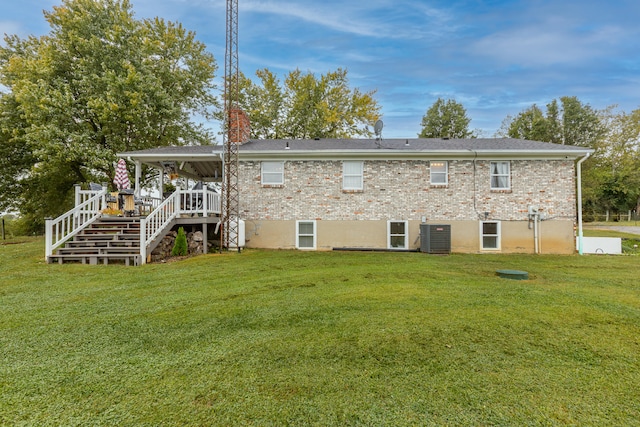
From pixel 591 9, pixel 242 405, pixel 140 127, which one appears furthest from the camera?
pixel 140 127

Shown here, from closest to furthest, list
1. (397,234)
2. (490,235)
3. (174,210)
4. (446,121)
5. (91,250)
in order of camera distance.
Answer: (91,250) → (174,210) → (490,235) → (397,234) → (446,121)

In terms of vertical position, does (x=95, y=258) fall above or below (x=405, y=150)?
below

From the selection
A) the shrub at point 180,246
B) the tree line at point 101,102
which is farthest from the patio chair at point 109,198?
the tree line at point 101,102

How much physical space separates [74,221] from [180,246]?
9.88ft

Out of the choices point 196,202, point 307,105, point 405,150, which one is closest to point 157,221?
point 196,202

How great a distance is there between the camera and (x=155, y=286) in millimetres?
5777

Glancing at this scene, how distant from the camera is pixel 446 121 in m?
35.4

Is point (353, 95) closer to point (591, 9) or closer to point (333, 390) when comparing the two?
point (591, 9)

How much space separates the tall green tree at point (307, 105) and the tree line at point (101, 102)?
3.8 inches

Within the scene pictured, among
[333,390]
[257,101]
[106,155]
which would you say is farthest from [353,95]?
[333,390]

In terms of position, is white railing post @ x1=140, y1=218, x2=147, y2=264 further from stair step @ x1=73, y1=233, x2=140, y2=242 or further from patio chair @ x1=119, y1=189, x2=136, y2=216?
patio chair @ x1=119, y1=189, x2=136, y2=216

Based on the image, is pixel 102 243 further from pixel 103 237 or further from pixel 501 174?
pixel 501 174

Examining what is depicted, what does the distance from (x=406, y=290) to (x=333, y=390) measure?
3.26 m

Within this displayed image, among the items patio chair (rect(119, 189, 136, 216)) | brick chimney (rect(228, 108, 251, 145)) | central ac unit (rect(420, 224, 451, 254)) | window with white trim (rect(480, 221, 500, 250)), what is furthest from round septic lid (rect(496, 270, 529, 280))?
patio chair (rect(119, 189, 136, 216))
